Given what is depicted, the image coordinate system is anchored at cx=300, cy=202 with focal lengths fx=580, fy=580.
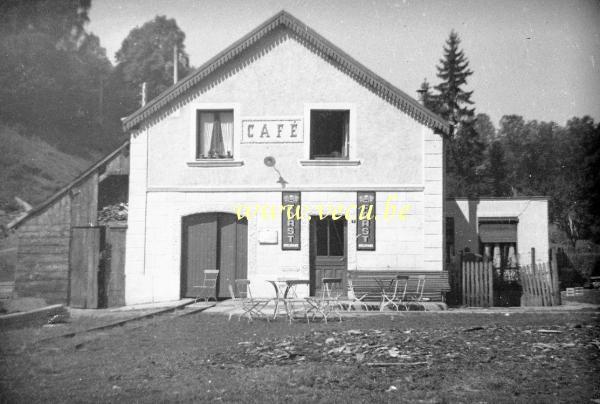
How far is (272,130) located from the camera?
1755 cm

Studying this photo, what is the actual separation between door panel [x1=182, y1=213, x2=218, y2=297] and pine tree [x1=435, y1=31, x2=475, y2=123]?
121ft

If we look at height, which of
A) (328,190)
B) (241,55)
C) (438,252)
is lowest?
(438,252)

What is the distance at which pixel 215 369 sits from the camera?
8.10 m

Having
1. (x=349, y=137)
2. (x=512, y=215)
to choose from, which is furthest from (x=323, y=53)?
(x=512, y=215)

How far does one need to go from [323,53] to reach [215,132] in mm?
4072

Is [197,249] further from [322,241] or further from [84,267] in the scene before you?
[322,241]

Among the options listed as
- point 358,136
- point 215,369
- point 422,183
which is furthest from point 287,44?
point 215,369

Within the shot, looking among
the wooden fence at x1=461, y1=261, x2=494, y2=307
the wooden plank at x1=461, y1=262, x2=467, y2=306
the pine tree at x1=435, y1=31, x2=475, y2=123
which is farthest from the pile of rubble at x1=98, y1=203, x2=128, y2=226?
the pine tree at x1=435, y1=31, x2=475, y2=123

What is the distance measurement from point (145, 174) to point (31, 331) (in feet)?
22.1

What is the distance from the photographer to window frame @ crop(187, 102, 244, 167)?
1755cm

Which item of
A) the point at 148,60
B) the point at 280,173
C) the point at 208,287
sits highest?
the point at 148,60

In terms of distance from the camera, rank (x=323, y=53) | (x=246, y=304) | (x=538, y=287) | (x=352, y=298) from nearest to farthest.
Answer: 1. (x=246, y=304)
2. (x=352, y=298)
3. (x=538, y=287)
4. (x=323, y=53)

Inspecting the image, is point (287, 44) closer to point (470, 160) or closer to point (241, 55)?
point (241, 55)

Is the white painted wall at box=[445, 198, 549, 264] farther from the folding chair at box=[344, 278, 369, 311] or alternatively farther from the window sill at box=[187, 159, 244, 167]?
the window sill at box=[187, 159, 244, 167]
